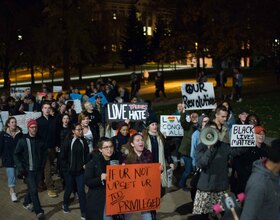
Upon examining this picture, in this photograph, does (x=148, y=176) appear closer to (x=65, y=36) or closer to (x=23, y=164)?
(x=23, y=164)

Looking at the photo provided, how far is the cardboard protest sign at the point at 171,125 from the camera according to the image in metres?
12.1

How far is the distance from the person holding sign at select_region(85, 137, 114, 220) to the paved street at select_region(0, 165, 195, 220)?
2.53 m

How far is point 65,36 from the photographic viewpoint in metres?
36.3

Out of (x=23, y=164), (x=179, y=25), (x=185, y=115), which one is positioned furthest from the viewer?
(x=179, y=25)

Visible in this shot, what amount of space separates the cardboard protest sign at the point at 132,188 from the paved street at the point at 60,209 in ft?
7.20

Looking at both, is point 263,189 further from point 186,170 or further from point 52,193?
point 52,193

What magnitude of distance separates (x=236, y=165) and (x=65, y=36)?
30.1 meters

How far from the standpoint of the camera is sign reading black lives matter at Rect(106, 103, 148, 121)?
35.9ft

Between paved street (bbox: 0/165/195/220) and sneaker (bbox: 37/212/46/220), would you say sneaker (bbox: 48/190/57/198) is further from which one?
sneaker (bbox: 37/212/46/220)

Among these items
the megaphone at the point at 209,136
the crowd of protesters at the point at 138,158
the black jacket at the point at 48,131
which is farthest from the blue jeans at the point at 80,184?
the megaphone at the point at 209,136

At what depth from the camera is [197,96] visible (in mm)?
13695

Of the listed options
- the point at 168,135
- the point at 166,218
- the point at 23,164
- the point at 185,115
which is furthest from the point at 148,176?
the point at 168,135

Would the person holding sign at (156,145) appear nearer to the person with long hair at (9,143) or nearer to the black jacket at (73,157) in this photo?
the black jacket at (73,157)

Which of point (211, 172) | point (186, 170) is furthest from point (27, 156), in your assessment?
point (186, 170)
